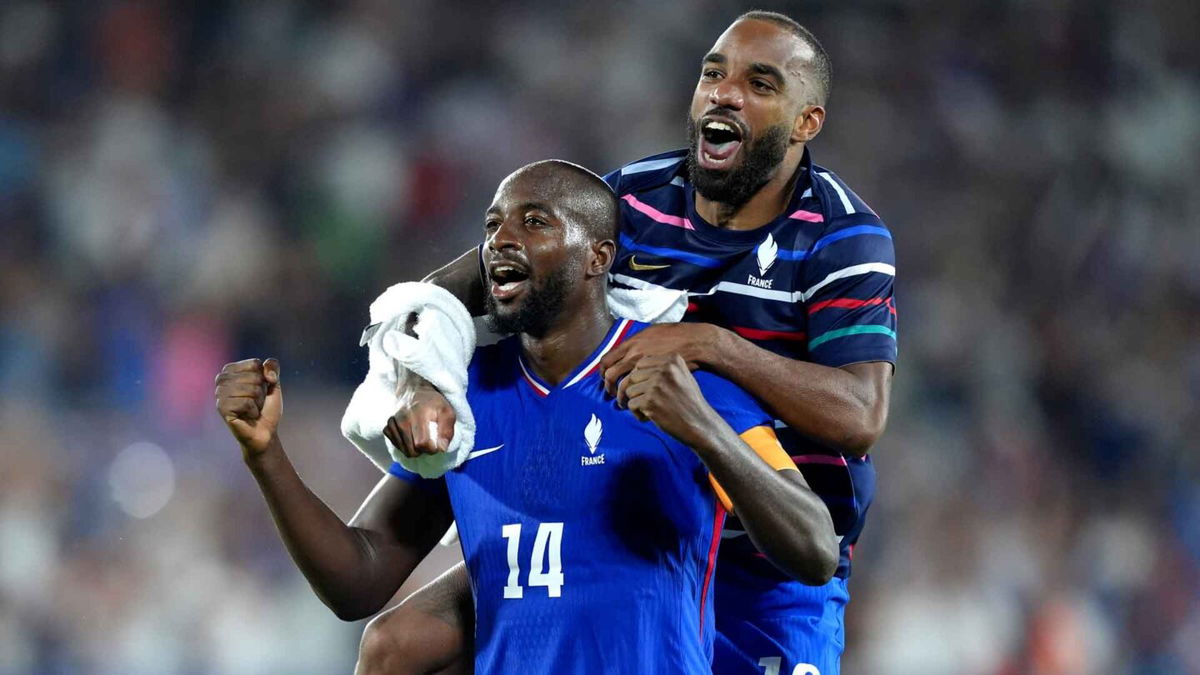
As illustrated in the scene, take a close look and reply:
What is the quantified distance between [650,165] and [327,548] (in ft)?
4.21

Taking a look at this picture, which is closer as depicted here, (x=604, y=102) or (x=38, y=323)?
(x=38, y=323)

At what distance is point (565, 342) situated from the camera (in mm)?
2686

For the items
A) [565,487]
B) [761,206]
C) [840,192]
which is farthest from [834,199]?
[565,487]

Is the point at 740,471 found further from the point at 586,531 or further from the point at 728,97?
the point at 728,97

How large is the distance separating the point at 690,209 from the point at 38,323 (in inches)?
125

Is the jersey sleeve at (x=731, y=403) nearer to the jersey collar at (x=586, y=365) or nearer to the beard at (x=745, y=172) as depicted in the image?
the jersey collar at (x=586, y=365)

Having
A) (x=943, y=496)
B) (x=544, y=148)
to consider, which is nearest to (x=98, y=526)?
(x=544, y=148)

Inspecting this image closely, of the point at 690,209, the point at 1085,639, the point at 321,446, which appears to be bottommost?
the point at 1085,639

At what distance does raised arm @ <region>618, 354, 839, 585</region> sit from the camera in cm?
229

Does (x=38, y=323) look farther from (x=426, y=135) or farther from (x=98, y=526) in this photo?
(x=426, y=135)

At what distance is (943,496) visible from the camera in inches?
261

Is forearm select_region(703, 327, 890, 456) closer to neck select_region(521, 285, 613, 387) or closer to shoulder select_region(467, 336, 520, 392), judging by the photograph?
neck select_region(521, 285, 613, 387)

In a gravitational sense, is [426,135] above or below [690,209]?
above

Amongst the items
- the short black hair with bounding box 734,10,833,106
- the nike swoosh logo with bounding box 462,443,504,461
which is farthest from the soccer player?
the short black hair with bounding box 734,10,833,106
